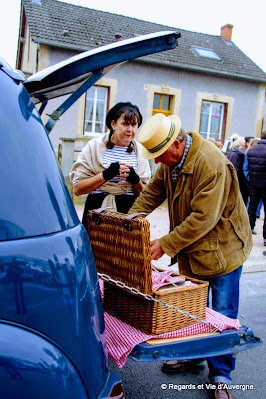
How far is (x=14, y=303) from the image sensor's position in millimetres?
1252

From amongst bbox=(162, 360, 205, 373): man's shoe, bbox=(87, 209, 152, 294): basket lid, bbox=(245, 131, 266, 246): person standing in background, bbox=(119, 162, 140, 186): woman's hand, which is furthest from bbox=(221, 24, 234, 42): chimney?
bbox=(87, 209, 152, 294): basket lid

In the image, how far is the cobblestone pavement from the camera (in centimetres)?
638

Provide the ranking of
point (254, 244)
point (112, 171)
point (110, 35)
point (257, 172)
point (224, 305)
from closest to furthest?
point (224, 305) < point (112, 171) < point (257, 172) < point (254, 244) < point (110, 35)

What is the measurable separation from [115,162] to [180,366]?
1.70 m

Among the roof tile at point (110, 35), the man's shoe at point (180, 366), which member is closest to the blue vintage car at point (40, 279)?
the man's shoe at point (180, 366)

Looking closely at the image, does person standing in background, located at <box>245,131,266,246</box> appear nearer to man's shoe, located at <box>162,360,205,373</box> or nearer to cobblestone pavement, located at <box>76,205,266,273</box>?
cobblestone pavement, located at <box>76,205,266,273</box>

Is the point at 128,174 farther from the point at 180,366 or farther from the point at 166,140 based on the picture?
the point at 180,366

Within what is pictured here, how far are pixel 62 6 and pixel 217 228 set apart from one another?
56.8ft


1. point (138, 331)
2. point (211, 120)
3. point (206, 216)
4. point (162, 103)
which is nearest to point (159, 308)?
point (138, 331)

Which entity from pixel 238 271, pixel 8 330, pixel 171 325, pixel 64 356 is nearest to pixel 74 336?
pixel 64 356

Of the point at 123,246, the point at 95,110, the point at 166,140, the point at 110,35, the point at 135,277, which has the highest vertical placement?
the point at 110,35

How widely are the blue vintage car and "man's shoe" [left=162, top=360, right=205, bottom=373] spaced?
177cm

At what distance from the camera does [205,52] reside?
19.2m

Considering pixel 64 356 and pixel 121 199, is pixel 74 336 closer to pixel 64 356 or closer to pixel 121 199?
pixel 64 356
